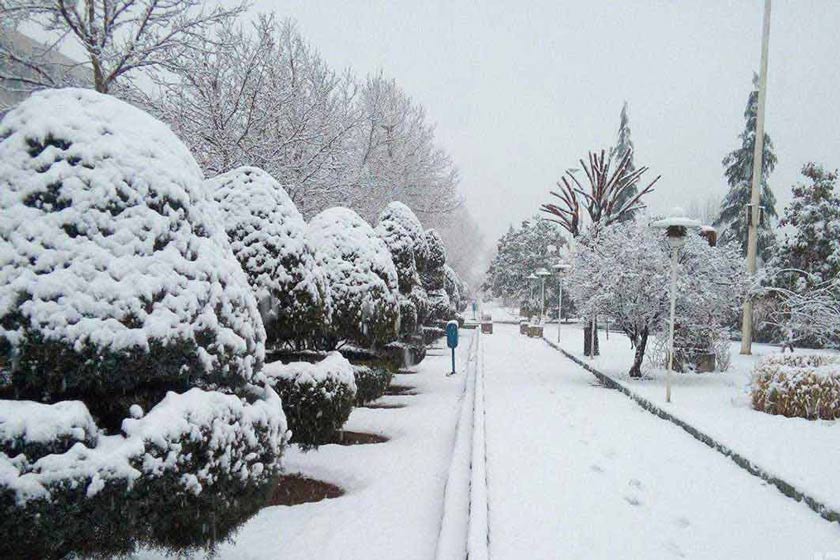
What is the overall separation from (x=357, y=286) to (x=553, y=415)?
3.71m

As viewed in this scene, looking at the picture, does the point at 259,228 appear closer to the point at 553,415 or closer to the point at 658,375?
the point at 553,415

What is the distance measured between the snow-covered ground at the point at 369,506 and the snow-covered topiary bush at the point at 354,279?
4.44 feet

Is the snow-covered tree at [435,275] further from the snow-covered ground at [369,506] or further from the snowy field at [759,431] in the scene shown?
the snow-covered ground at [369,506]

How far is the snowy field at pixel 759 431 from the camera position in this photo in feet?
16.9

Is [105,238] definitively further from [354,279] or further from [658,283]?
[658,283]

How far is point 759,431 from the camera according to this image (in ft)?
23.1

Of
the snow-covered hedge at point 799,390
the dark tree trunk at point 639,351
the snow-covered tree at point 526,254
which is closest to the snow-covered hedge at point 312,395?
the snow-covered hedge at point 799,390

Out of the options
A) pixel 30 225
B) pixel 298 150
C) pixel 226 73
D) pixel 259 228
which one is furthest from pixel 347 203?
pixel 30 225

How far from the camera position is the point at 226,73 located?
13047 mm

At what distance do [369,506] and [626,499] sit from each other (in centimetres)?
226

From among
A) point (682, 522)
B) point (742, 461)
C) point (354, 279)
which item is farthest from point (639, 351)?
point (682, 522)

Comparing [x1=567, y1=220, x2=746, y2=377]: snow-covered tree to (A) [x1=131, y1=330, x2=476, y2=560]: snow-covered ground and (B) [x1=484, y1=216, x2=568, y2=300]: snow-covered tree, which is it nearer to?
(A) [x1=131, y1=330, x2=476, y2=560]: snow-covered ground

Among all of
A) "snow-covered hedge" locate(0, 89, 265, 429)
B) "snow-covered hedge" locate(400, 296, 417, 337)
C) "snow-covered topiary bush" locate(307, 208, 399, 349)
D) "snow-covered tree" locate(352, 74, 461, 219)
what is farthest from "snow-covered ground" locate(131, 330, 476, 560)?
"snow-covered tree" locate(352, 74, 461, 219)

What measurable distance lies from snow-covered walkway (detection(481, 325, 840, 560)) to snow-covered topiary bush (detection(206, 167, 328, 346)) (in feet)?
8.38
